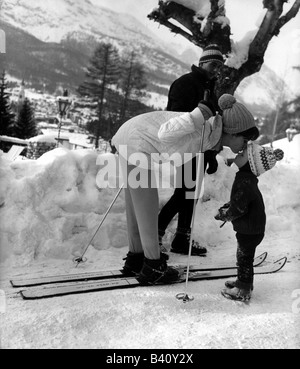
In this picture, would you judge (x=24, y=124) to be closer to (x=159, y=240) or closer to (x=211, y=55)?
(x=159, y=240)

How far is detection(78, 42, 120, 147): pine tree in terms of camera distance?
37.9m

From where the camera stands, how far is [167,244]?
151 inches

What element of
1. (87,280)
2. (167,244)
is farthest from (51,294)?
(167,244)

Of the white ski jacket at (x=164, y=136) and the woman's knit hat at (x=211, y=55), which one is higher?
Answer: the woman's knit hat at (x=211, y=55)

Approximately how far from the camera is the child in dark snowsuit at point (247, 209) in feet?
7.61

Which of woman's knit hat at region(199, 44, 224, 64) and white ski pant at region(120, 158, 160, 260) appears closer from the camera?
white ski pant at region(120, 158, 160, 260)

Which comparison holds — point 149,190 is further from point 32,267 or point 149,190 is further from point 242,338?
point 32,267

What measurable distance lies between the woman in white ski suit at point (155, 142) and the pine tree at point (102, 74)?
115ft

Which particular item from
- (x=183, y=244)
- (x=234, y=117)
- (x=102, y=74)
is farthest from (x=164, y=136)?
(x=102, y=74)

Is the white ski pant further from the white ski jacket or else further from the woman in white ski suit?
the white ski jacket

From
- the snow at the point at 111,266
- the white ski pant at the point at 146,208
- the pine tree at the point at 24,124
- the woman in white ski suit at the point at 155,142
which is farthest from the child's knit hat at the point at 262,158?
the pine tree at the point at 24,124

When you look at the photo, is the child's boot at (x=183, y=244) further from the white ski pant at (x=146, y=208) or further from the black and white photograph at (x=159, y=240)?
the white ski pant at (x=146, y=208)

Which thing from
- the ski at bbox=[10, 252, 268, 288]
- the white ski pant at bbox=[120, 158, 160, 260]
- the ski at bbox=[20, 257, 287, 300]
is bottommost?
the ski at bbox=[10, 252, 268, 288]

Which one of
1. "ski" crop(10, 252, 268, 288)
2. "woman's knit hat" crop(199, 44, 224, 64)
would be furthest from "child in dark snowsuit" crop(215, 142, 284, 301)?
"woman's knit hat" crop(199, 44, 224, 64)
